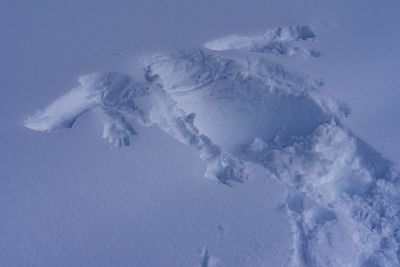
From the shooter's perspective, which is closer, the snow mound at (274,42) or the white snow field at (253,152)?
the white snow field at (253,152)

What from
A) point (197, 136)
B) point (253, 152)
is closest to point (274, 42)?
point (253, 152)

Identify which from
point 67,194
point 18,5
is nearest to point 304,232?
point 67,194

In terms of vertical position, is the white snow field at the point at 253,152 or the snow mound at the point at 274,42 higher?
the snow mound at the point at 274,42

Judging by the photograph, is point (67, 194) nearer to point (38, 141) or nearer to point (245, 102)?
point (38, 141)

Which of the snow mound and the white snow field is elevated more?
the snow mound
